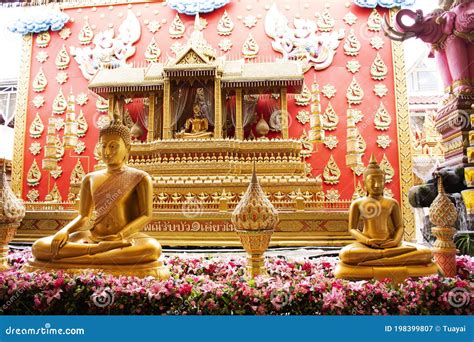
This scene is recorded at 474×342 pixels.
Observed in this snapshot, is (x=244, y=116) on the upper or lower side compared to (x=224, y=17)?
lower

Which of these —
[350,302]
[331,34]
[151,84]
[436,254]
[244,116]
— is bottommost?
[350,302]

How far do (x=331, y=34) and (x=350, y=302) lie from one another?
7264mm

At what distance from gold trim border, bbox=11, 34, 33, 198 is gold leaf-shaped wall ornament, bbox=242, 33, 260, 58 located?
4883 mm

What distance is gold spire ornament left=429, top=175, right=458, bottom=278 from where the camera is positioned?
1.92 m

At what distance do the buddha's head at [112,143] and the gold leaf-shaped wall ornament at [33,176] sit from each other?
6.67m

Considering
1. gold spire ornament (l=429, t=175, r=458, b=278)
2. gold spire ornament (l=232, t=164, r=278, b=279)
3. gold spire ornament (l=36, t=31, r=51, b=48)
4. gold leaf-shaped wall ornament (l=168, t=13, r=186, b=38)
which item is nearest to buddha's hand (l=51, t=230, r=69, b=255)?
gold spire ornament (l=232, t=164, r=278, b=279)

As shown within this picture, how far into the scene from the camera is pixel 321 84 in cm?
764

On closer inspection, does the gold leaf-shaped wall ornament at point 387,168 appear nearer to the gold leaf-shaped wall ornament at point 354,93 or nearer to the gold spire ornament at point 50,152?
the gold leaf-shaped wall ornament at point 354,93

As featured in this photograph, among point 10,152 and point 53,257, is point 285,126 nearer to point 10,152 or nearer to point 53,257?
point 53,257

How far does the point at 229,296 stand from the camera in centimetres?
158

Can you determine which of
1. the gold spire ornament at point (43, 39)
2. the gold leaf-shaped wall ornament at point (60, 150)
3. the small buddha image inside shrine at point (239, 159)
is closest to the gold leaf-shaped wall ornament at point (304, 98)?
the small buddha image inside shrine at point (239, 159)

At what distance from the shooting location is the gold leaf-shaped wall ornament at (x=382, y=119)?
24.3 feet

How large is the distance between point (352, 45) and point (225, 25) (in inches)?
107

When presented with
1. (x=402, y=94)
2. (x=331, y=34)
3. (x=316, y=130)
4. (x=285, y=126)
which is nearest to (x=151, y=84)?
(x=285, y=126)
